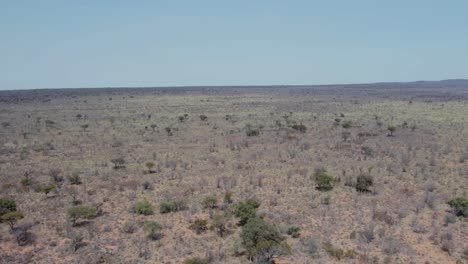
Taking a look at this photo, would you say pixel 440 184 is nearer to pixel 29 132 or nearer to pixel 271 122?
pixel 271 122

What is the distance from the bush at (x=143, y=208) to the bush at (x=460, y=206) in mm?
13194

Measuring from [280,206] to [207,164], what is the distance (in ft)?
29.7

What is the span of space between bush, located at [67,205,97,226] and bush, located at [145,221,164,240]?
277 centimetres

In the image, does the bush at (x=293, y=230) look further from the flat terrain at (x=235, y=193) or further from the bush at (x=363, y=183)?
the bush at (x=363, y=183)

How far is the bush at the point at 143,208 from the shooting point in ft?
53.7

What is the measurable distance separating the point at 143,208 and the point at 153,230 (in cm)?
249

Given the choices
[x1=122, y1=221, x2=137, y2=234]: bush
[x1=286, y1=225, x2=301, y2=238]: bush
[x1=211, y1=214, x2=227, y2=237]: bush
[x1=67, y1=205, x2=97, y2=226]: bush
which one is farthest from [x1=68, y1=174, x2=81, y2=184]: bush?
[x1=286, y1=225, x2=301, y2=238]: bush

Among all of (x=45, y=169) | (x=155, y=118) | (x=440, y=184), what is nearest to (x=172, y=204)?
(x=45, y=169)

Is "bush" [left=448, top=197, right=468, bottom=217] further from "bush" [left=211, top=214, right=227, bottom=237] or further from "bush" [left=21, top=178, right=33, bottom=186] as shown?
"bush" [left=21, top=178, right=33, bottom=186]

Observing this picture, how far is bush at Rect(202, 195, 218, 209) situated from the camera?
17062 mm

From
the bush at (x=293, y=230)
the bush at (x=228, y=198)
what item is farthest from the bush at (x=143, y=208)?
the bush at (x=293, y=230)

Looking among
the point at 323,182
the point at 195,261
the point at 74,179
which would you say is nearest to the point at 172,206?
the point at 195,261

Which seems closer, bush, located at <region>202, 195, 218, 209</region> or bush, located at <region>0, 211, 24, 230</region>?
bush, located at <region>0, 211, 24, 230</region>

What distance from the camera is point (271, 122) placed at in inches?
1885
